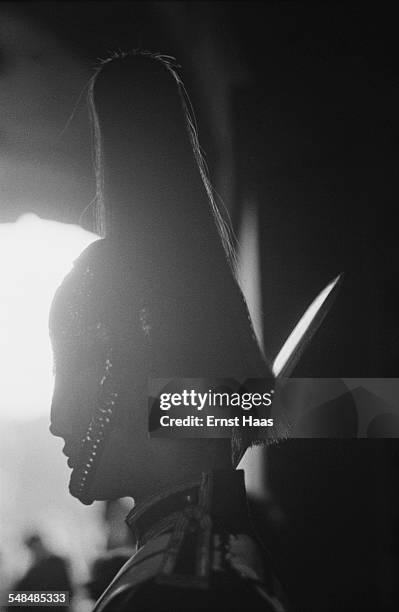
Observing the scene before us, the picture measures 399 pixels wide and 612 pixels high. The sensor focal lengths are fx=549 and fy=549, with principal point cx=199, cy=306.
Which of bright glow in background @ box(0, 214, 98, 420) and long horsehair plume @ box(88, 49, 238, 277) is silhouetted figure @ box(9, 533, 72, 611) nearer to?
bright glow in background @ box(0, 214, 98, 420)

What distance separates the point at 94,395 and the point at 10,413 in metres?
0.38

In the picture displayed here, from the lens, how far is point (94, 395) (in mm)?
997

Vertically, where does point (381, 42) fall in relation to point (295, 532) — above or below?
above

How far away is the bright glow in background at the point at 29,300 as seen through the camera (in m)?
1.28

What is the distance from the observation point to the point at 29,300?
131 centimetres

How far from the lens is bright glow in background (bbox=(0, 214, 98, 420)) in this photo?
128cm

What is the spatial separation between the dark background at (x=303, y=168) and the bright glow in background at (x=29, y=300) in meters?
0.05

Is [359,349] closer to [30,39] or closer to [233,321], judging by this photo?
[233,321]

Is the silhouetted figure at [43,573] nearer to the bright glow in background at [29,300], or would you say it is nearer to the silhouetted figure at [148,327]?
the silhouetted figure at [148,327]

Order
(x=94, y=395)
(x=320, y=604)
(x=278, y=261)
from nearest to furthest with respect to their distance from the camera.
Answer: (x=94, y=395) < (x=320, y=604) < (x=278, y=261)

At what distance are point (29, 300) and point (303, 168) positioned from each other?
2.41 ft

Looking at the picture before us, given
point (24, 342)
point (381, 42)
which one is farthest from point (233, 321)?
point (381, 42)

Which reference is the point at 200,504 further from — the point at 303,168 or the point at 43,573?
the point at 303,168

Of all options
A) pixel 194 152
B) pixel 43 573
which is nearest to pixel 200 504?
pixel 43 573
